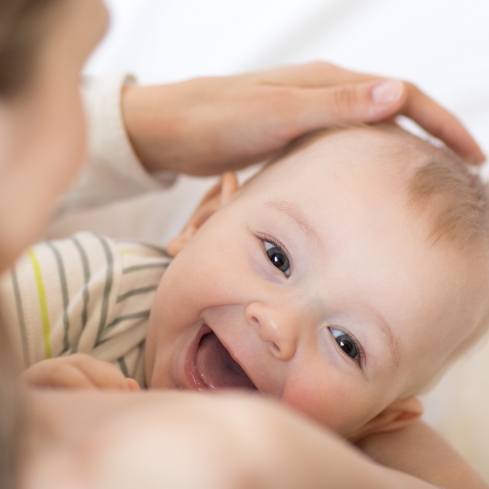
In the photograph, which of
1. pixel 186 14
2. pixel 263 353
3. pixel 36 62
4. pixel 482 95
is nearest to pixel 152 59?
pixel 186 14

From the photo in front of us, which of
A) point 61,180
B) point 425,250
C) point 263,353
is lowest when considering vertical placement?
point 263,353

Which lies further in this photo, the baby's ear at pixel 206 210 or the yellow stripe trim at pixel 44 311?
the baby's ear at pixel 206 210

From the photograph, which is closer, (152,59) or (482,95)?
(482,95)

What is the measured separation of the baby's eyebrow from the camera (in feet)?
3.07

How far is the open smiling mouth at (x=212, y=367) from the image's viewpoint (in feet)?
3.09

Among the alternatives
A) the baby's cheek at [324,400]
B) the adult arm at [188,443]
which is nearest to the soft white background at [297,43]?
the baby's cheek at [324,400]

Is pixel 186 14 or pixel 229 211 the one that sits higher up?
pixel 186 14

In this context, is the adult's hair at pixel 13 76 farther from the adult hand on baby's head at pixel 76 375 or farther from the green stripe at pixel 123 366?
the green stripe at pixel 123 366

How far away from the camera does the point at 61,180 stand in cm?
39

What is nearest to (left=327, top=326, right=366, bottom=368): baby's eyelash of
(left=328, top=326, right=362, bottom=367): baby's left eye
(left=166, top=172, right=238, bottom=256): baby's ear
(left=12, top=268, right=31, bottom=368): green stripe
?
(left=328, top=326, right=362, bottom=367): baby's left eye

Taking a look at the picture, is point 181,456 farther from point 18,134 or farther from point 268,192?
point 268,192

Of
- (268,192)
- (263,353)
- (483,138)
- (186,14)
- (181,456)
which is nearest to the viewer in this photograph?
(181,456)

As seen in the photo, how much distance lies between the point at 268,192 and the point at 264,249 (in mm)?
83

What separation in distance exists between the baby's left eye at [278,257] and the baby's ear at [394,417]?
256 millimetres
